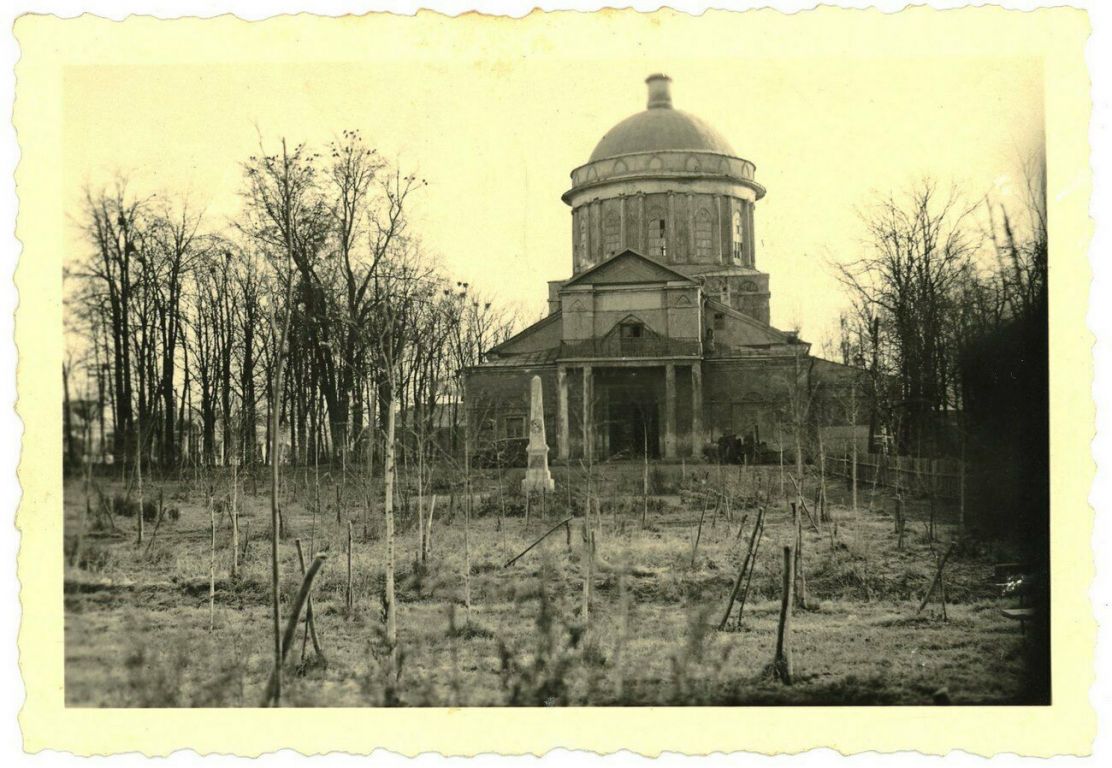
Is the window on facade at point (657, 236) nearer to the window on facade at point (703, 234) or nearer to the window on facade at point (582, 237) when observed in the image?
the window on facade at point (703, 234)

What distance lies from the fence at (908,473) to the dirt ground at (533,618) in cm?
35

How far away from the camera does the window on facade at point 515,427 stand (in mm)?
16750

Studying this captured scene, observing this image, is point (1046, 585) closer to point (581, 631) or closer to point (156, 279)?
point (581, 631)

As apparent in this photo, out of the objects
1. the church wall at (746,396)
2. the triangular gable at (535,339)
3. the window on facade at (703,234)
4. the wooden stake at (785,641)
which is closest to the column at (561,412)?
the triangular gable at (535,339)

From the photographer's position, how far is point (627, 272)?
22.0 m

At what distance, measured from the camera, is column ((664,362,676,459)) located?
64.6ft

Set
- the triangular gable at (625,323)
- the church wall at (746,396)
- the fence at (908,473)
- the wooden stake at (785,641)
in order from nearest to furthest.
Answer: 1. the wooden stake at (785,641)
2. the fence at (908,473)
3. the church wall at (746,396)
4. the triangular gable at (625,323)

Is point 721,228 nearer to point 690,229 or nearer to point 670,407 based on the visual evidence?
point 690,229

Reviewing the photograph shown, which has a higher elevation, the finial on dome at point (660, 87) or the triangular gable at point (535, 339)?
the finial on dome at point (660, 87)

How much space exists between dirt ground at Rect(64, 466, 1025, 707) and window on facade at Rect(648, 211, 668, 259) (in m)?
12.9

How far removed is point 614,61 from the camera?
849 cm

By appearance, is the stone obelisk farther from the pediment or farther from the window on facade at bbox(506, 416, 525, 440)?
the pediment

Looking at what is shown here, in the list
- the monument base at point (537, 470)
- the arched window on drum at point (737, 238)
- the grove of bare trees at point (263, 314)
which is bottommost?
the monument base at point (537, 470)
